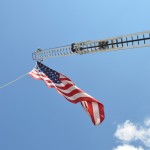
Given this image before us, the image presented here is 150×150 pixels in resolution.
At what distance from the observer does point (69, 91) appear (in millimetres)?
29141

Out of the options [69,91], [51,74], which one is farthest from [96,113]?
[51,74]

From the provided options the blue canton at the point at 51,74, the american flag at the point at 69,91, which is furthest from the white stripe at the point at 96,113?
the blue canton at the point at 51,74

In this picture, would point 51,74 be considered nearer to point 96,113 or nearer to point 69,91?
point 69,91

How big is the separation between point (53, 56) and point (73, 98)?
18.1 m

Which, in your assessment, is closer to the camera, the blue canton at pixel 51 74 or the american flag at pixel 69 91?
the american flag at pixel 69 91

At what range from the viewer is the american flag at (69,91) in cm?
2605

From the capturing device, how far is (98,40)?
126 ft

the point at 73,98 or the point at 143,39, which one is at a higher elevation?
the point at 143,39

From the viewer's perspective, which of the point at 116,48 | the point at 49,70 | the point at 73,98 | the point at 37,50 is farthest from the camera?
the point at 37,50

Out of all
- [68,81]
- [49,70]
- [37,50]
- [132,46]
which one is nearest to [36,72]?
[49,70]

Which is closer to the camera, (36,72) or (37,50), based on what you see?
(36,72)

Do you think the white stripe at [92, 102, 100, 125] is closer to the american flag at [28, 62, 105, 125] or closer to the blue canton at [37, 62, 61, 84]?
the american flag at [28, 62, 105, 125]

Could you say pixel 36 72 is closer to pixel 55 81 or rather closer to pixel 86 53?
pixel 55 81

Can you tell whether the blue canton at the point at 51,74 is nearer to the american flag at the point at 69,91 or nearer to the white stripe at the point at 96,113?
the american flag at the point at 69,91
